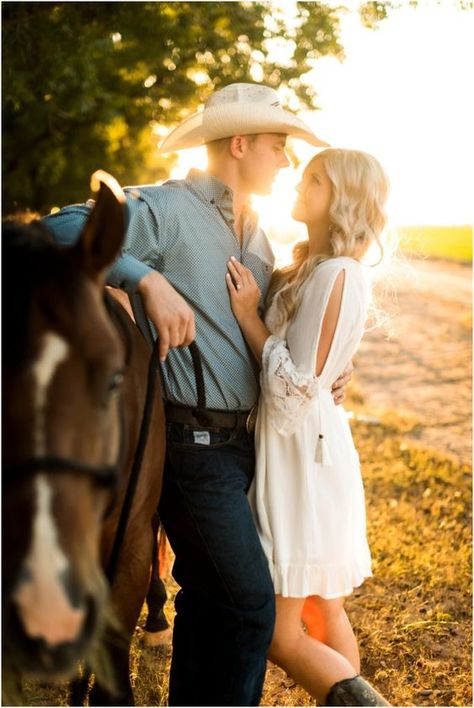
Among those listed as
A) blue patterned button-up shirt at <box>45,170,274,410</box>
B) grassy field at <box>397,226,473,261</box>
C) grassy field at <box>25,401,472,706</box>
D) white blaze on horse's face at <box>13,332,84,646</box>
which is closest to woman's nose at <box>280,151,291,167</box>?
blue patterned button-up shirt at <box>45,170,274,410</box>

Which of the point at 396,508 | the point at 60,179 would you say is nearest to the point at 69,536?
the point at 396,508

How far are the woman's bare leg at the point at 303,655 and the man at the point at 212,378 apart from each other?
188 millimetres

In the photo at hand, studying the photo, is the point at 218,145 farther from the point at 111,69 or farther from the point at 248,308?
the point at 111,69

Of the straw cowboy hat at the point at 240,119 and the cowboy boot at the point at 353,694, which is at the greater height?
the straw cowboy hat at the point at 240,119

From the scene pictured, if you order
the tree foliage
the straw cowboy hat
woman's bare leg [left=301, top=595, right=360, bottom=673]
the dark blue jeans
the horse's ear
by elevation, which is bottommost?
woman's bare leg [left=301, top=595, right=360, bottom=673]

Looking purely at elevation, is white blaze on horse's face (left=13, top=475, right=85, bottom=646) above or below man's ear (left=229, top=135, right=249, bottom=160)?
below

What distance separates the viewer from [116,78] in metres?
9.55

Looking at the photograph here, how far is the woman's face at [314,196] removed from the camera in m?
3.13

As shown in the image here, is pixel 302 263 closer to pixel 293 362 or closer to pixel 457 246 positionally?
pixel 293 362

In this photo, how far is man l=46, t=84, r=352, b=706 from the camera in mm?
2711

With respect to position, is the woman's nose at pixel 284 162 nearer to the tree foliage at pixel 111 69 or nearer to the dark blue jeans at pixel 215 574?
the dark blue jeans at pixel 215 574

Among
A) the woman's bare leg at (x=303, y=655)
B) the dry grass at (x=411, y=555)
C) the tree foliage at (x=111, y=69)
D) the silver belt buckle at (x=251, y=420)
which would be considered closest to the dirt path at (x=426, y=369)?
the dry grass at (x=411, y=555)

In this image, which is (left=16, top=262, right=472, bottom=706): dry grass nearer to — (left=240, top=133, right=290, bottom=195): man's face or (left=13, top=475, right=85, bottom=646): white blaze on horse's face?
(left=240, top=133, right=290, bottom=195): man's face

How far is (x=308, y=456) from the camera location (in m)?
3.01
